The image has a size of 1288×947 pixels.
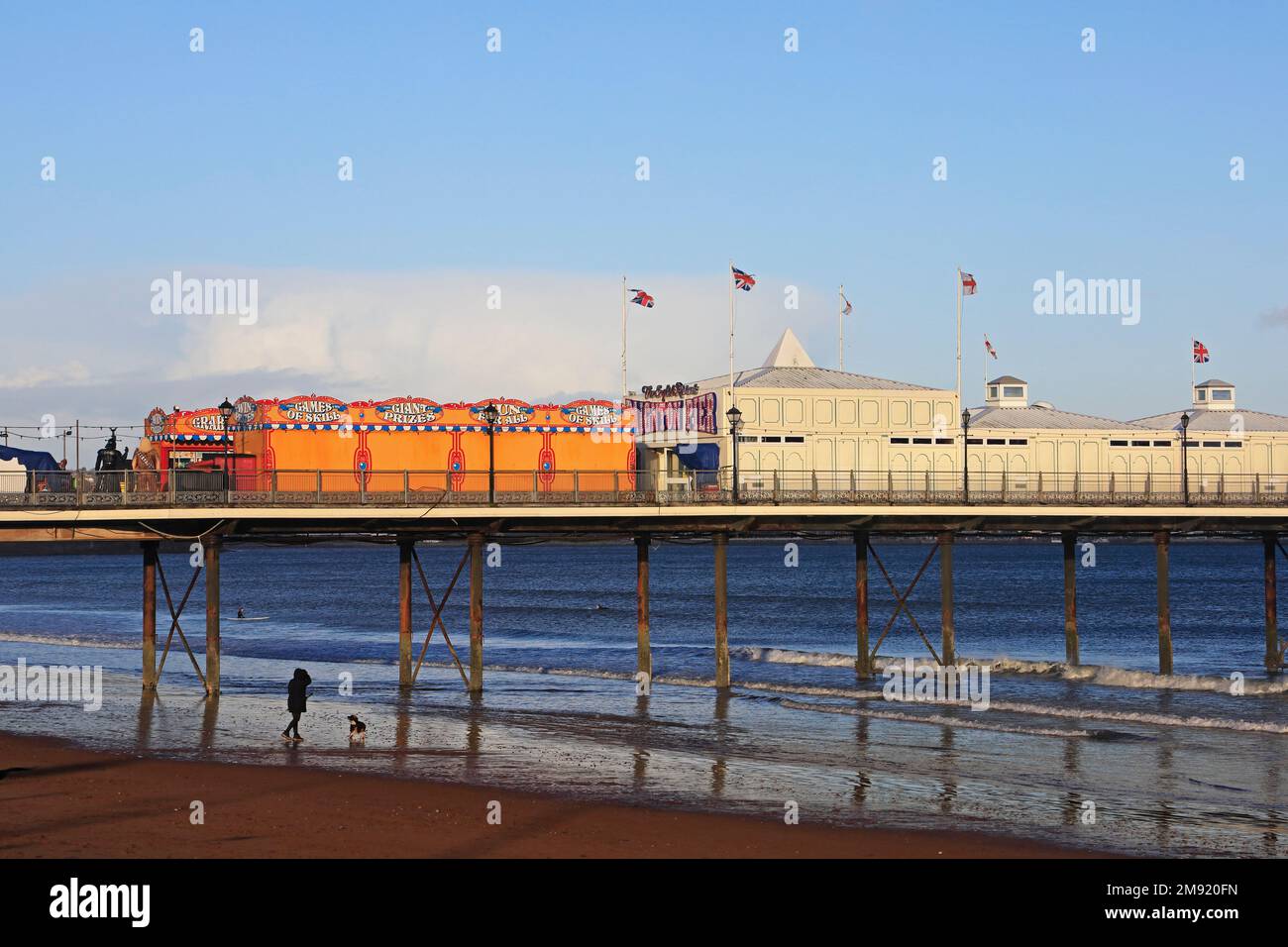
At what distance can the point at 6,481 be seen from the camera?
36531 millimetres

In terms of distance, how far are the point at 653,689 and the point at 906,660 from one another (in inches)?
438

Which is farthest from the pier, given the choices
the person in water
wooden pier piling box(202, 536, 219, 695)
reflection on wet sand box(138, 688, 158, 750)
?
the person in water

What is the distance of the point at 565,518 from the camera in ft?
131

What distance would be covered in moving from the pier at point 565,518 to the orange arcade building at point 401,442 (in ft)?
0.94

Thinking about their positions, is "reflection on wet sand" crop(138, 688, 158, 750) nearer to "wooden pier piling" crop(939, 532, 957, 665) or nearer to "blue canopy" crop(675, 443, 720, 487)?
"blue canopy" crop(675, 443, 720, 487)

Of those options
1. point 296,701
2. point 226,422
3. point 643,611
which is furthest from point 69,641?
point 296,701

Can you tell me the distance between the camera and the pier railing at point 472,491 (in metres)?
36.2

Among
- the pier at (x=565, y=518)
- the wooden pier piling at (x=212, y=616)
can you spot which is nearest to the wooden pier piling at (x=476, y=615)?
the pier at (x=565, y=518)

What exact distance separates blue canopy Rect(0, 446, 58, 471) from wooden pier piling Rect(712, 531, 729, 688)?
18.8m

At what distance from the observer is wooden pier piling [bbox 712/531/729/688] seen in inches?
1625

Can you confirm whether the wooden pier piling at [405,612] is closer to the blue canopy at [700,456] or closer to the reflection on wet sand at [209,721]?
the reflection on wet sand at [209,721]

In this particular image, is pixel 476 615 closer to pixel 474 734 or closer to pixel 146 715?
pixel 474 734
